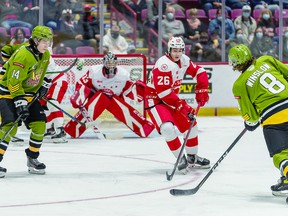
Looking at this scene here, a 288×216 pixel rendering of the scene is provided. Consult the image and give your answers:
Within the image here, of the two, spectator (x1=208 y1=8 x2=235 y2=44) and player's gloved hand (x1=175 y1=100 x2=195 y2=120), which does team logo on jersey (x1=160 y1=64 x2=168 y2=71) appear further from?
spectator (x1=208 y1=8 x2=235 y2=44)

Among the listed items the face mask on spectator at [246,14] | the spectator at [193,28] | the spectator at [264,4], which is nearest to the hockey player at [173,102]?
the spectator at [193,28]

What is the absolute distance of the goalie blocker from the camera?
27.3 ft

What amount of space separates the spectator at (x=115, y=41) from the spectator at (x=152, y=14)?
0.42 m

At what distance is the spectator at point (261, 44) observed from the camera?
36.3 ft

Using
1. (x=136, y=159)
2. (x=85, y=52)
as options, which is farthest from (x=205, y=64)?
(x=136, y=159)

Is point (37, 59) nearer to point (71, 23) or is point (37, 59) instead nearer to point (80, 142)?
point (80, 142)

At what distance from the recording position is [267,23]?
1116 centimetres

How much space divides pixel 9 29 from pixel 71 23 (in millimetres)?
784

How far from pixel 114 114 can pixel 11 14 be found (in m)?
2.01

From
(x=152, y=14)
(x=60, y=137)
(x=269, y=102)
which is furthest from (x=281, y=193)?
(x=152, y=14)

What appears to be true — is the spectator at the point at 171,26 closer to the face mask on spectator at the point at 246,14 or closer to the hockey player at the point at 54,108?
the face mask on spectator at the point at 246,14

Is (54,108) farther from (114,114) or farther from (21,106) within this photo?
(21,106)

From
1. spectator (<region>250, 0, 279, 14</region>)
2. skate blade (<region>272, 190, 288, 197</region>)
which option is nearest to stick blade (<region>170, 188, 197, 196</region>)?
skate blade (<region>272, 190, 288, 197</region>)

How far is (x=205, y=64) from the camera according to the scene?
10.7 metres
